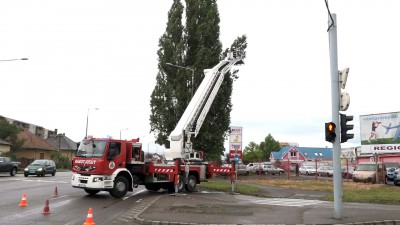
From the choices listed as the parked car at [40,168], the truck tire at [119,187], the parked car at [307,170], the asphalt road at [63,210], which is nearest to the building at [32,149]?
the parked car at [40,168]

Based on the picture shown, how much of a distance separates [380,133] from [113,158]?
37.3 metres

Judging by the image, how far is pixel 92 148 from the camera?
18.2 metres

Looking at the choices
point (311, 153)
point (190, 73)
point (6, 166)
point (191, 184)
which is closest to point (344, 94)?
point (191, 184)

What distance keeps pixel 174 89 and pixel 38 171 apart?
543 inches

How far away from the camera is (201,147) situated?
3322 cm

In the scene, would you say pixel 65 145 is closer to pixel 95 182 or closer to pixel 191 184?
pixel 191 184

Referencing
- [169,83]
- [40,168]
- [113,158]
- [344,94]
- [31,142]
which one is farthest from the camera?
[31,142]

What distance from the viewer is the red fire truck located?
696 inches

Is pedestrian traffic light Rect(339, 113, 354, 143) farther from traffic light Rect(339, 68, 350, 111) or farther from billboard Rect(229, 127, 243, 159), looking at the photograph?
billboard Rect(229, 127, 243, 159)

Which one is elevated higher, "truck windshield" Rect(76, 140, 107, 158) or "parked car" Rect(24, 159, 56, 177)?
"truck windshield" Rect(76, 140, 107, 158)

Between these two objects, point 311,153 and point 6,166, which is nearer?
point 6,166

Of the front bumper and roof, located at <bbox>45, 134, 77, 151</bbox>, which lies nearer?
the front bumper

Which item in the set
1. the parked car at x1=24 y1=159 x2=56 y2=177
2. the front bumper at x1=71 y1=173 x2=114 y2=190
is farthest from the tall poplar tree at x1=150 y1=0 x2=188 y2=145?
the front bumper at x1=71 y1=173 x2=114 y2=190

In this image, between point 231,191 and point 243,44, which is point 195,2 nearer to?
point 243,44
